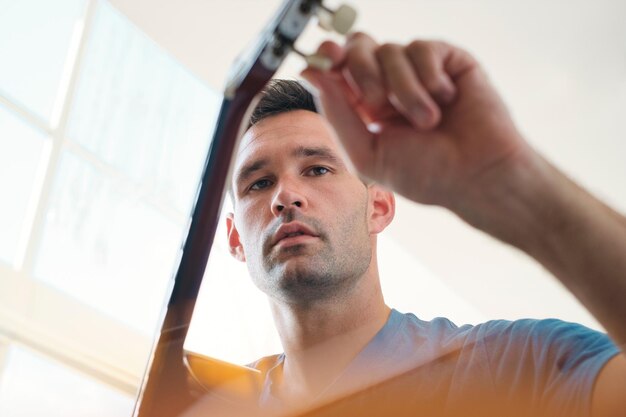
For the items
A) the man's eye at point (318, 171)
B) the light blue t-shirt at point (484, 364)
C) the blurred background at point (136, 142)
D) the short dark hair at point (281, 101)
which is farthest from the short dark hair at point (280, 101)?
the blurred background at point (136, 142)

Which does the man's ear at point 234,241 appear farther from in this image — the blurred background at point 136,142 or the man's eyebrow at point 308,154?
the blurred background at point 136,142

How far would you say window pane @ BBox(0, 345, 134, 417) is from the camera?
1.71 meters

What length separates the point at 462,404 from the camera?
0.52m

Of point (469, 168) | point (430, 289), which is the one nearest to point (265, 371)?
point (469, 168)

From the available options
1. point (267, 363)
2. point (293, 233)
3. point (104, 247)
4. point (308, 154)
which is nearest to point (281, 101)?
point (308, 154)

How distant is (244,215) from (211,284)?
125cm

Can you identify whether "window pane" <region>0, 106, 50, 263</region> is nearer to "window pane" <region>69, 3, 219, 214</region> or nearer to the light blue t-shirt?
"window pane" <region>69, 3, 219, 214</region>

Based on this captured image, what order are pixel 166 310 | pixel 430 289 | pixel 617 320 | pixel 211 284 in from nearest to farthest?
pixel 617 320
pixel 166 310
pixel 211 284
pixel 430 289

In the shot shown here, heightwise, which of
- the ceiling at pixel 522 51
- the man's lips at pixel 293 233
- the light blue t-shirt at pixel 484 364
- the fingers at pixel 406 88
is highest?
the ceiling at pixel 522 51

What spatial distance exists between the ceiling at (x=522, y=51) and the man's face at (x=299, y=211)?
42.6 inches

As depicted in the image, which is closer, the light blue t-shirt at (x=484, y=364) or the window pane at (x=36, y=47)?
the light blue t-shirt at (x=484, y=364)

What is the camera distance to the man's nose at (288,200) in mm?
693

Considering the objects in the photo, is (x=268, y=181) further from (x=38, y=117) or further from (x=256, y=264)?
(x=38, y=117)

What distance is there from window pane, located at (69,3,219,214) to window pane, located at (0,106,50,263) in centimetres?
13
